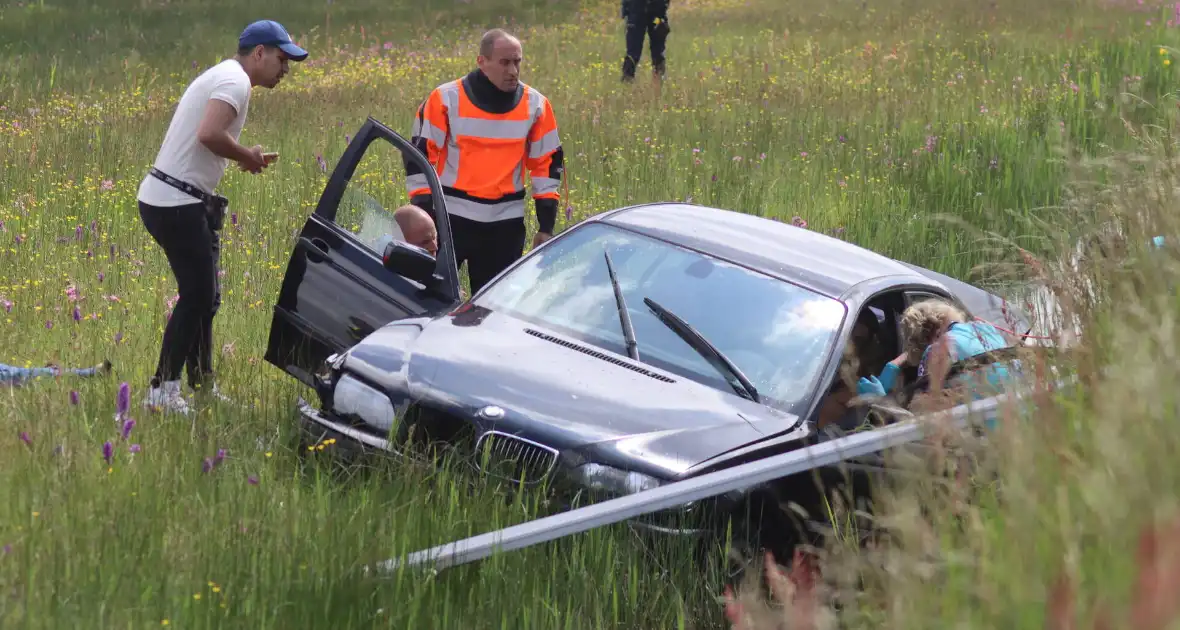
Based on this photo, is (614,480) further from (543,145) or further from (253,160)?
(543,145)

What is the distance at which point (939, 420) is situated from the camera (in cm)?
294

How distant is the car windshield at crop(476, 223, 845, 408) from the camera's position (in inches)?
206

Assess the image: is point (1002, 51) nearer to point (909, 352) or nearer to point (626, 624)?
point (909, 352)

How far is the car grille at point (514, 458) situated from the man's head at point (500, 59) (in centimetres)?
305

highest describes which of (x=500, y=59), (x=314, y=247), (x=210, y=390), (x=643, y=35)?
(x=500, y=59)

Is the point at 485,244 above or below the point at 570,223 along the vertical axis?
above

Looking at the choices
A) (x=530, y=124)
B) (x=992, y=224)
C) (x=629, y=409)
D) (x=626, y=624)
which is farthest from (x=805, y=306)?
(x=992, y=224)

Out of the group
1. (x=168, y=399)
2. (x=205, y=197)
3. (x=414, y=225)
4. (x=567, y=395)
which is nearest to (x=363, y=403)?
(x=567, y=395)

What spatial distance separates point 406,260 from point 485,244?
1.77 metres

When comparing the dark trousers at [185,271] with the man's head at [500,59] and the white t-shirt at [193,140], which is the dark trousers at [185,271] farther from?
the man's head at [500,59]

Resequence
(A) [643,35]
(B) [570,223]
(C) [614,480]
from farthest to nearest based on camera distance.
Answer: (A) [643,35] < (B) [570,223] < (C) [614,480]

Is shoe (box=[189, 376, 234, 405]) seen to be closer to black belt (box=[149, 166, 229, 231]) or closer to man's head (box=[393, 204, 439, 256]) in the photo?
black belt (box=[149, 166, 229, 231])

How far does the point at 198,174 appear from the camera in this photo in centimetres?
627

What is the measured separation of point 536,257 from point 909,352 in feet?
Answer: 5.38
